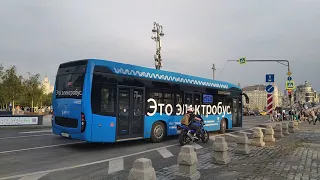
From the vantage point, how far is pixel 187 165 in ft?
19.9

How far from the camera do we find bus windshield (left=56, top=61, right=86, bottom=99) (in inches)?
375

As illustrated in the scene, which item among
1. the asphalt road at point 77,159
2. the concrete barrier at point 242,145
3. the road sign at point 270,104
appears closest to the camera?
the asphalt road at point 77,159

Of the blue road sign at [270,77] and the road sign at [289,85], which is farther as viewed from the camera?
the road sign at [289,85]

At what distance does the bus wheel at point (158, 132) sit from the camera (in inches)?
458

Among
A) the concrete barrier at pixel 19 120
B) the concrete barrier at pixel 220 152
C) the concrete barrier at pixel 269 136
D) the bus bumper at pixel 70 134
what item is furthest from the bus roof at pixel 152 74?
the concrete barrier at pixel 19 120

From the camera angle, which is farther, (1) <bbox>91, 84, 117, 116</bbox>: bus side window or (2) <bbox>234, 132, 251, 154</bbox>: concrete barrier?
(2) <bbox>234, 132, 251, 154</bbox>: concrete barrier

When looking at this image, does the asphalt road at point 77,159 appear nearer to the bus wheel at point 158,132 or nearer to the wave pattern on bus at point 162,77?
the bus wheel at point 158,132

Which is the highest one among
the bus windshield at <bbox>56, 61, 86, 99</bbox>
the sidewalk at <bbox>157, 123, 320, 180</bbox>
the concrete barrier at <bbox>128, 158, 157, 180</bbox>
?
the bus windshield at <bbox>56, 61, 86, 99</bbox>

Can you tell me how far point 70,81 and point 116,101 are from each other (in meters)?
1.80

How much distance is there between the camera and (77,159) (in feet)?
27.5

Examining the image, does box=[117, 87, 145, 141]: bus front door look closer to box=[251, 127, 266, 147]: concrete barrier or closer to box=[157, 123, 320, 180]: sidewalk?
box=[157, 123, 320, 180]: sidewalk

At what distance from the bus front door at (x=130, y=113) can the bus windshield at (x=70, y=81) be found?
148 cm

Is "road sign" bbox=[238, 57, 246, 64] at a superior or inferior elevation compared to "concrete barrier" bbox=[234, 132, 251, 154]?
superior

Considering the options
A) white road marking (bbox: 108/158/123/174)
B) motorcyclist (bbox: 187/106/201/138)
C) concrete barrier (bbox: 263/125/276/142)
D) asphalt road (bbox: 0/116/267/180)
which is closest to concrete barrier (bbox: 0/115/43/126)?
asphalt road (bbox: 0/116/267/180)
